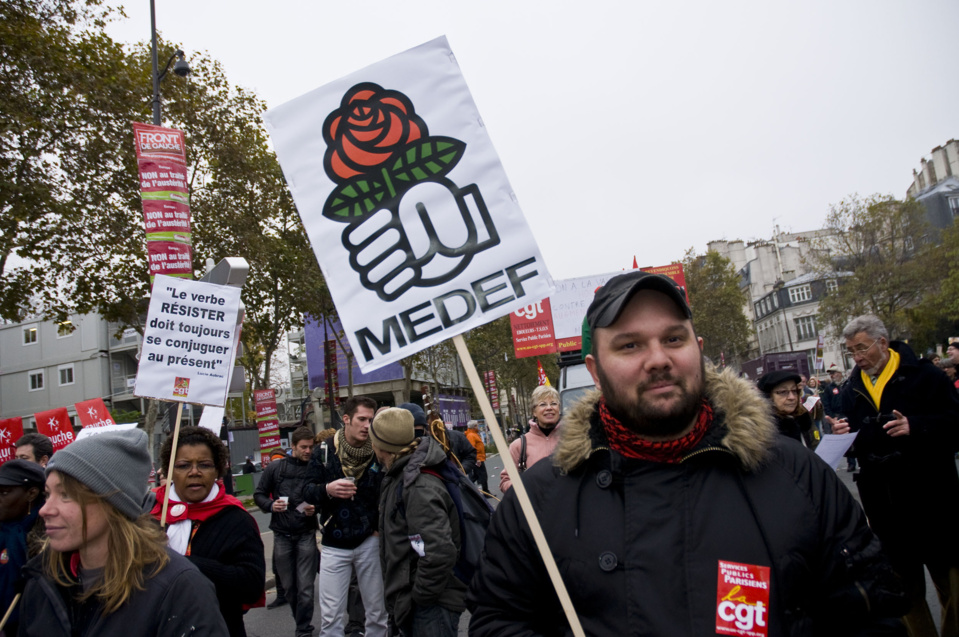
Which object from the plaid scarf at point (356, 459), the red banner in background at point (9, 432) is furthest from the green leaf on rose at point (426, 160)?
the red banner in background at point (9, 432)

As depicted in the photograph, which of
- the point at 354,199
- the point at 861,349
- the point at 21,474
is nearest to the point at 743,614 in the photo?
the point at 354,199

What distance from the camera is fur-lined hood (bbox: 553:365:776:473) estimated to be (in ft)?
5.83

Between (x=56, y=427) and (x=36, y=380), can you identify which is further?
(x=36, y=380)

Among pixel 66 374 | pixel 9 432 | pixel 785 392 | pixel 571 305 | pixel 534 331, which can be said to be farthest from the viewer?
pixel 66 374

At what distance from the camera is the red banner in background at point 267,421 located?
1822 centimetres

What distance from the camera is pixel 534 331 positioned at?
58.9 ft

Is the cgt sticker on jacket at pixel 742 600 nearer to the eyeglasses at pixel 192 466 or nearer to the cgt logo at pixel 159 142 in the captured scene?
the eyeglasses at pixel 192 466

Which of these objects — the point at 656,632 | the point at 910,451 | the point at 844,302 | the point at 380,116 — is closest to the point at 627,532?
the point at 656,632

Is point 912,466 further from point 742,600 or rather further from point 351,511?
point 351,511

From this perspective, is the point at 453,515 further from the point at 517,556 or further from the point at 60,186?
the point at 60,186

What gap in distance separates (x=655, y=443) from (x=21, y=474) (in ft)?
10.9

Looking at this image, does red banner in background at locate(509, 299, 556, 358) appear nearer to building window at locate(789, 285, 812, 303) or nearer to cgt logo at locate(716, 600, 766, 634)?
cgt logo at locate(716, 600, 766, 634)

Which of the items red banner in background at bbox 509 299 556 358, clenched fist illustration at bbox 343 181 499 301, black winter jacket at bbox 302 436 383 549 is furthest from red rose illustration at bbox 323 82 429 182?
red banner in background at bbox 509 299 556 358

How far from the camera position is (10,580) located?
3.34 metres
